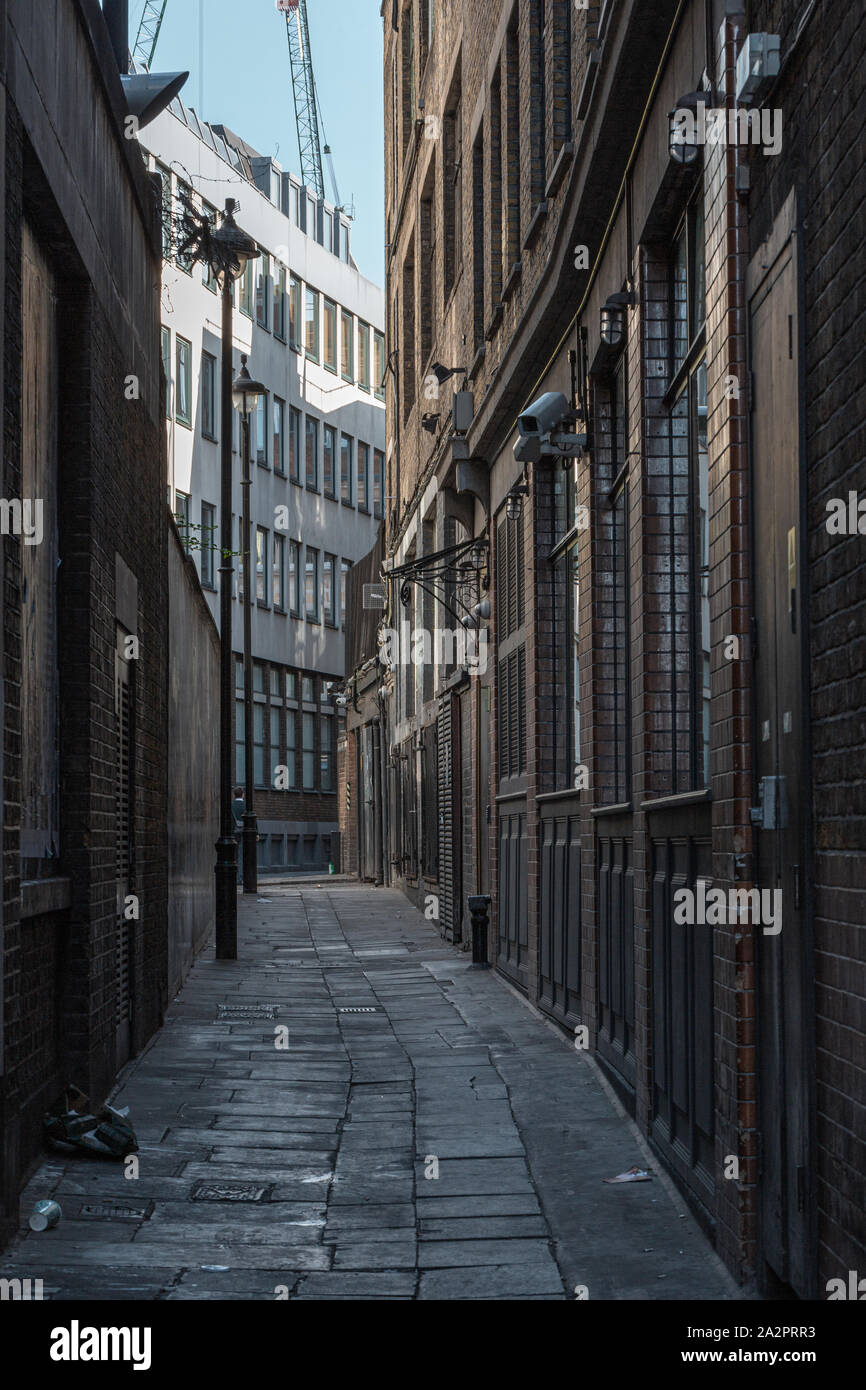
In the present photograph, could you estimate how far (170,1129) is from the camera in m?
8.39

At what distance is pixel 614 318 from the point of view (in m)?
9.17

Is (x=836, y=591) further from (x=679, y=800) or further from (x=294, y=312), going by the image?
(x=294, y=312)

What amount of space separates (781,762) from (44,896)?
3588 mm

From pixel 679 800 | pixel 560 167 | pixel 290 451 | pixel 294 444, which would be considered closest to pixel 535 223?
pixel 560 167

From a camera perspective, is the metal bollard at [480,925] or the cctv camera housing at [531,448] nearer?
the cctv camera housing at [531,448]

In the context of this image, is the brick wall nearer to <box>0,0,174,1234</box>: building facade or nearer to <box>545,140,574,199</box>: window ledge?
<box>0,0,174,1234</box>: building facade

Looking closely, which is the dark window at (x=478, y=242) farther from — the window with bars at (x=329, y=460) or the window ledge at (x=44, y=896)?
the window with bars at (x=329, y=460)

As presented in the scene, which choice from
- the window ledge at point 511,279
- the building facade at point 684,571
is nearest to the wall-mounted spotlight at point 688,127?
the building facade at point 684,571

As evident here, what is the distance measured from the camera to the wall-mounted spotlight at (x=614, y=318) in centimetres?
894

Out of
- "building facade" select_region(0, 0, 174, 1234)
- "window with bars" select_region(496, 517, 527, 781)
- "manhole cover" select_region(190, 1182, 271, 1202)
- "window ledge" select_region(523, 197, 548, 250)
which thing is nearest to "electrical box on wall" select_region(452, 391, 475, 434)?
"window with bars" select_region(496, 517, 527, 781)

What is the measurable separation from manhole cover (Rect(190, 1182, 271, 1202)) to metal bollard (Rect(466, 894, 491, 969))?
8813 mm

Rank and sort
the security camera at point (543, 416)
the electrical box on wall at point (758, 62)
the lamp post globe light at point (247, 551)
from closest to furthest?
the electrical box on wall at point (758, 62) < the security camera at point (543, 416) < the lamp post globe light at point (247, 551)

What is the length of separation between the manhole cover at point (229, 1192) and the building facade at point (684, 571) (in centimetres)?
172
